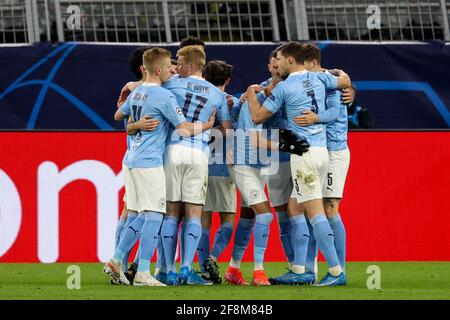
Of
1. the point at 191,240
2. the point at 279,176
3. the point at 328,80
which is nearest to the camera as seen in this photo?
the point at 191,240

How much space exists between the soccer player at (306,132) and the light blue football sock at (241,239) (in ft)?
2.01

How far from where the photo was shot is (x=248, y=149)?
33.7ft

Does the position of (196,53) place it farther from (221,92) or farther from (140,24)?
(140,24)

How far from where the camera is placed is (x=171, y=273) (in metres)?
9.99

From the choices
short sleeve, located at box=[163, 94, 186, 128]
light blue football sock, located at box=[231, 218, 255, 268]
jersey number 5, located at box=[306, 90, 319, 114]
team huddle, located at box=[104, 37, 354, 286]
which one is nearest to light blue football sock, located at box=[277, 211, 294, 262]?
team huddle, located at box=[104, 37, 354, 286]

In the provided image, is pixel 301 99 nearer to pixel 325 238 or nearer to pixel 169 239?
pixel 325 238

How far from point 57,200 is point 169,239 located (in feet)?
8.82

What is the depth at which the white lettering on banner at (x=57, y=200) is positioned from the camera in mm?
12484

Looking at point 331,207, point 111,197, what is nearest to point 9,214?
point 111,197

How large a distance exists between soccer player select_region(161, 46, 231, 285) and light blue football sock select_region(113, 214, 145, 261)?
0.24m

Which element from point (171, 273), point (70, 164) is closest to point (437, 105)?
point (70, 164)

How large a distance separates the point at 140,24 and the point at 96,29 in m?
0.50

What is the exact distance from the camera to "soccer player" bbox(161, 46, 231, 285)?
10016 mm

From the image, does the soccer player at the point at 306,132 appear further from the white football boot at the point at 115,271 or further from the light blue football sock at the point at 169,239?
the white football boot at the point at 115,271
